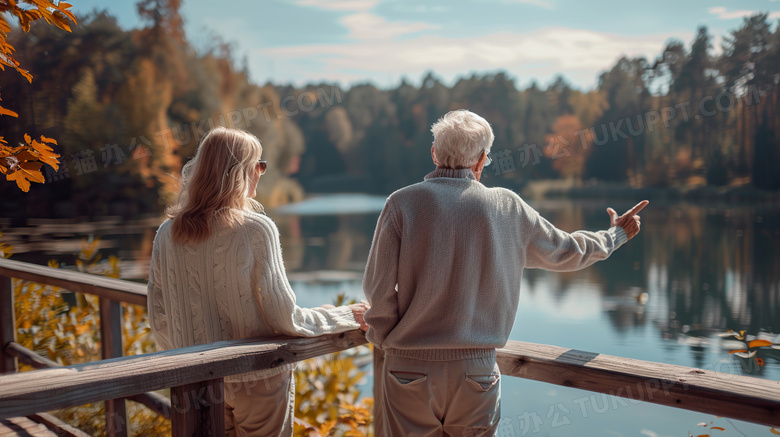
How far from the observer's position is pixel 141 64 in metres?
15.3

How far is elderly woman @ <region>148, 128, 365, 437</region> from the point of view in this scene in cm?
139

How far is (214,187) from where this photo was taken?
1390 mm

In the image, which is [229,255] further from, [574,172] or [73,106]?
[574,172]

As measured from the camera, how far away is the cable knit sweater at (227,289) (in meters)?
1.40

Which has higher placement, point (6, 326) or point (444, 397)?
point (444, 397)

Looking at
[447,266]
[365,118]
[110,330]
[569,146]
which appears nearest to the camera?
[447,266]

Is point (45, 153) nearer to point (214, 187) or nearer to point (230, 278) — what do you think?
point (214, 187)

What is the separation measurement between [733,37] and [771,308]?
5.40m

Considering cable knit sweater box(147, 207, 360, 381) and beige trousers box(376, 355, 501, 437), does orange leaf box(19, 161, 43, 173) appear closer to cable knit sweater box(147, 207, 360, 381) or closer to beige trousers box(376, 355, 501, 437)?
cable knit sweater box(147, 207, 360, 381)

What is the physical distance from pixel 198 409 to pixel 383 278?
1.53 feet

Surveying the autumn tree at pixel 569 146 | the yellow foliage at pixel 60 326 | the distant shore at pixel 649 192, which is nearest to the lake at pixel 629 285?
the distant shore at pixel 649 192

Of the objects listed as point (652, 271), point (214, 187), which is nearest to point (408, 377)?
point (214, 187)

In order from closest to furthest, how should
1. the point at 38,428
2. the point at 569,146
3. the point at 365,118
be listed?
the point at 38,428 < the point at 569,146 < the point at 365,118

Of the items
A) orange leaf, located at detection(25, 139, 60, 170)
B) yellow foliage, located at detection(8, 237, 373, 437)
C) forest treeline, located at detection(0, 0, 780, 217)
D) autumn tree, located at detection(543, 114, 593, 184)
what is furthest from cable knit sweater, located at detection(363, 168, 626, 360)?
autumn tree, located at detection(543, 114, 593, 184)
